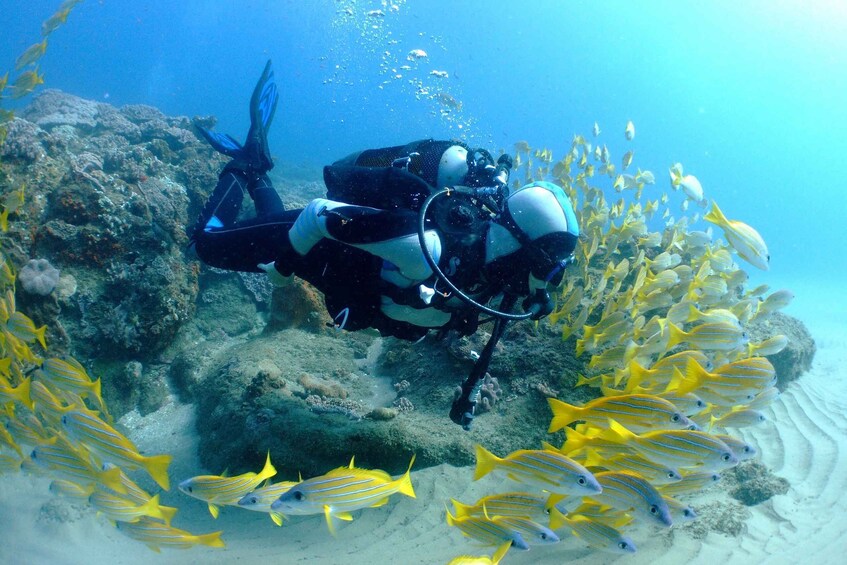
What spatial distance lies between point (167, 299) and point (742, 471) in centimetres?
790

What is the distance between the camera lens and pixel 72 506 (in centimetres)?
424

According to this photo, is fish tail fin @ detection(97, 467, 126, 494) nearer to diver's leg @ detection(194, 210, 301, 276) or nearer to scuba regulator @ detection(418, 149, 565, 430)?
diver's leg @ detection(194, 210, 301, 276)

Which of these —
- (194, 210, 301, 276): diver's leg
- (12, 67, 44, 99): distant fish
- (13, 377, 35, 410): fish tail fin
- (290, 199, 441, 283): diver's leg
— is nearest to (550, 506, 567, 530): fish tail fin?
(290, 199, 441, 283): diver's leg

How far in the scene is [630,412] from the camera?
286 centimetres

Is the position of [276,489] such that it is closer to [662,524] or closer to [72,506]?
[662,524]

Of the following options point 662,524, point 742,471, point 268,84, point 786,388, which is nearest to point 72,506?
point 662,524

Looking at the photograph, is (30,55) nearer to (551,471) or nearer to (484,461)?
(484,461)

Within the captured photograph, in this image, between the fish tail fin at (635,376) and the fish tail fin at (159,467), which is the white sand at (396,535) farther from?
the fish tail fin at (159,467)

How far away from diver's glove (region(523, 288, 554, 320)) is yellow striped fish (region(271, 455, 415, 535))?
1.68 m

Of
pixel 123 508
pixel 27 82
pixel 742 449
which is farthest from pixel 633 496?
pixel 27 82

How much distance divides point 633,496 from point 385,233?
7.79ft

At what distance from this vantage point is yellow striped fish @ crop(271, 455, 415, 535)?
242 cm

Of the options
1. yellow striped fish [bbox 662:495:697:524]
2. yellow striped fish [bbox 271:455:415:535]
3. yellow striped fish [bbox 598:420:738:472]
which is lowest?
yellow striped fish [bbox 271:455:415:535]

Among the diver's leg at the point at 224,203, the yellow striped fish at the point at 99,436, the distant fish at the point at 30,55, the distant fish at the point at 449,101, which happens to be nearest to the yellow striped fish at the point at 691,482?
the yellow striped fish at the point at 99,436
